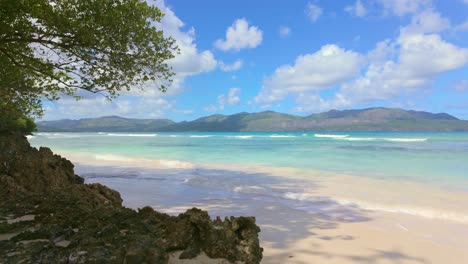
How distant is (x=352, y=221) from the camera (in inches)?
310

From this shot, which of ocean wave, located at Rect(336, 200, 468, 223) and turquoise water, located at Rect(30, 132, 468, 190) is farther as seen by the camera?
turquoise water, located at Rect(30, 132, 468, 190)

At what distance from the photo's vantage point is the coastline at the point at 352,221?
18.2ft

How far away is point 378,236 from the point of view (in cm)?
659

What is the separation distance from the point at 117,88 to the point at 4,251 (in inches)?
254

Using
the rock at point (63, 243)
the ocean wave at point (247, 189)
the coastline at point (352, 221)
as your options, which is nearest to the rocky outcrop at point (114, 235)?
the rock at point (63, 243)

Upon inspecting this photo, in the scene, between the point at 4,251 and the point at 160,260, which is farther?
the point at 4,251

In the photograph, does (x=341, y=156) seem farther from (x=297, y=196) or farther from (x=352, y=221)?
(x=352, y=221)

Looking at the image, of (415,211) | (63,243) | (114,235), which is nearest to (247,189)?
(415,211)

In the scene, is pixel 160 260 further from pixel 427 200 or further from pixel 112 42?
pixel 427 200

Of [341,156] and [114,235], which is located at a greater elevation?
[114,235]

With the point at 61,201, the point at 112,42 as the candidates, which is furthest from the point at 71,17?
the point at 61,201

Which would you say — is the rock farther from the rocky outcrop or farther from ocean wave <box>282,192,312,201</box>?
ocean wave <box>282,192,312,201</box>

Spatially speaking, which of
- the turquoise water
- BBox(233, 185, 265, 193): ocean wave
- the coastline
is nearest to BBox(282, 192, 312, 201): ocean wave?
the coastline

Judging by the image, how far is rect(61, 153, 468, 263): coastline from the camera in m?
5.56
